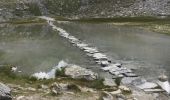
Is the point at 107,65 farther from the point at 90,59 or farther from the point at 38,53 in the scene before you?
the point at 38,53

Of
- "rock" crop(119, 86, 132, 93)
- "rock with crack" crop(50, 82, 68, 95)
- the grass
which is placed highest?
"rock with crack" crop(50, 82, 68, 95)

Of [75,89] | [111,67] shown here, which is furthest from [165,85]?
[111,67]

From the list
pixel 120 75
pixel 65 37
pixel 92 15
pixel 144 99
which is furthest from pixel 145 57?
pixel 92 15

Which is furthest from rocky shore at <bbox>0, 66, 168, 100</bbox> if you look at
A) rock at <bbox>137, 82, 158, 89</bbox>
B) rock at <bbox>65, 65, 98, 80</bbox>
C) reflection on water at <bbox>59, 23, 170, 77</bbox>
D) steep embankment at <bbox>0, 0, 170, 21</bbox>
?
steep embankment at <bbox>0, 0, 170, 21</bbox>

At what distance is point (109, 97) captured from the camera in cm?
2205

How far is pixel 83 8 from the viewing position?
12775 centimetres

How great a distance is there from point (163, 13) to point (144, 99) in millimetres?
82692

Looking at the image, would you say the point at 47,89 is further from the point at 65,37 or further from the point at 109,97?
the point at 65,37

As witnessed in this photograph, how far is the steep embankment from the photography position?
109931 mm

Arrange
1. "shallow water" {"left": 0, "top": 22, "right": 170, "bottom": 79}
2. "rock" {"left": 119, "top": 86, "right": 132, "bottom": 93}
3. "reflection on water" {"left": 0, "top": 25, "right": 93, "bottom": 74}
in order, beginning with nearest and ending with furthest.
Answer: "rock" {"left": 119, "top": 86, "right": 132, "bottom": 93} < "shallow water" {"left": 0, "top": 22, "right": 170, "bottom": 79} < "reflection on water" {"left": 0, "top": 25, "right": 93, "bottom": 74}

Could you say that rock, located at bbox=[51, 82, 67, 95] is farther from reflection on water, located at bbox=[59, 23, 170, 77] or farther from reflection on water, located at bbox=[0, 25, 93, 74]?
reflection on water, located at bbox=[59, 23, 170, 77]

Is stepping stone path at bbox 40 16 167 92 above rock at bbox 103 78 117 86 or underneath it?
underneath

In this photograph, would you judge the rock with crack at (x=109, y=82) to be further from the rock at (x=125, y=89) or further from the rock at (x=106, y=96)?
the rock at (x=106, y=96)

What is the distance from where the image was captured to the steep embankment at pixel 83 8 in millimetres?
109931
